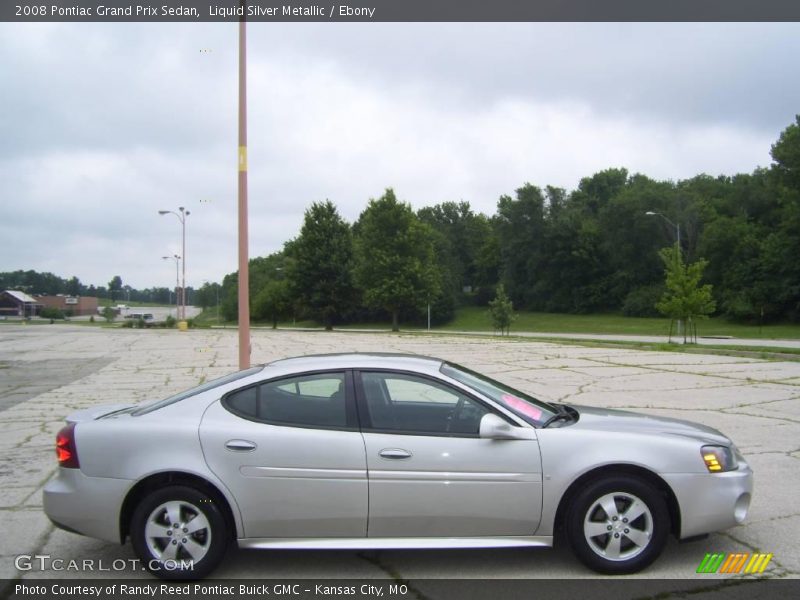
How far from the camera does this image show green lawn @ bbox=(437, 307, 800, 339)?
50.1 m

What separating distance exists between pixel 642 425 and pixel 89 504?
3.88 metres

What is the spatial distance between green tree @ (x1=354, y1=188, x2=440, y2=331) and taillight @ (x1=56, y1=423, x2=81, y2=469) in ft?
180

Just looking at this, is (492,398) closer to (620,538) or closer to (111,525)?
(620,538)

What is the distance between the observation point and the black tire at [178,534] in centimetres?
426

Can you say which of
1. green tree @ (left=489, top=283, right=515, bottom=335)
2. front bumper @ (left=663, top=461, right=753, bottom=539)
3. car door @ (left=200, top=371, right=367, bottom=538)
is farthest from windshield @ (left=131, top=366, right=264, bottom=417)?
green tree @ (left=489, top=283, right=515, bottom=335)

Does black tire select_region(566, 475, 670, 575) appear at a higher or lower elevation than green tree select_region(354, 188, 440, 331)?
lower

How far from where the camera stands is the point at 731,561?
454cm

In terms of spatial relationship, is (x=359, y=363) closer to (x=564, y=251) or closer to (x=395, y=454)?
(x=395, y=454)

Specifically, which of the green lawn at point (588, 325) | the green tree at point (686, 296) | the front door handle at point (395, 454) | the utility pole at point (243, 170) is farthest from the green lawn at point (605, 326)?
the front door handle at point (395, 454)

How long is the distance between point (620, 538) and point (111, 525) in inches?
132

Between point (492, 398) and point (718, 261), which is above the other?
point (718, 261)

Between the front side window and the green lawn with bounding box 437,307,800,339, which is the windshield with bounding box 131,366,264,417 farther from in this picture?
the green lawn with bounding box 437,307,800,339

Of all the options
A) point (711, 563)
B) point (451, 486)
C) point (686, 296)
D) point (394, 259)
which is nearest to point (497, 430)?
point (451, 486)

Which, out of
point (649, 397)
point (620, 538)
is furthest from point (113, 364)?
point (620, 538)
